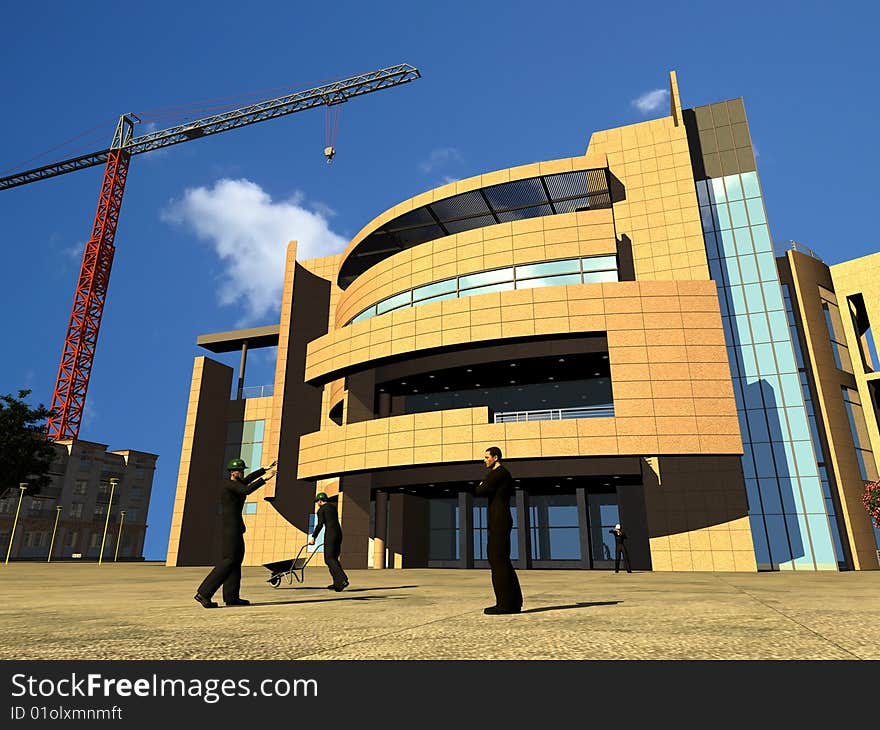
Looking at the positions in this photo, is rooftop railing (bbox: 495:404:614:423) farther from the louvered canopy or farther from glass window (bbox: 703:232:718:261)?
the louvered canopy

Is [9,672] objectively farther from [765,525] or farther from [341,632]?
[765,525]

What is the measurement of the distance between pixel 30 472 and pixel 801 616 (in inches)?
1992

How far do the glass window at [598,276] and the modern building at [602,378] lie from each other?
7cm

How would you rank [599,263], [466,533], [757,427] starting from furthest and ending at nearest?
[466,533]
[757,427]
[599,263]

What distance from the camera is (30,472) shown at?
43094 millimetres

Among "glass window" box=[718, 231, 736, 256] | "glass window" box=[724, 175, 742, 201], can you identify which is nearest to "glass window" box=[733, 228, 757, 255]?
"glass window" box=[718, 231, 736, 256]

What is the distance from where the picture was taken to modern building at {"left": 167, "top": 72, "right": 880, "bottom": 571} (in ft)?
79.8

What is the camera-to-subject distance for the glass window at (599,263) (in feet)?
87.5

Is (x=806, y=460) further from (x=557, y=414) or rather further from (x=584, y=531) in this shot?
(x=557, y=414)

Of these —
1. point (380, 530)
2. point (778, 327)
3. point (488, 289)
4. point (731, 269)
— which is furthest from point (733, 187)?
point (380, 530)

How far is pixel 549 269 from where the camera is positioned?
27266 mm

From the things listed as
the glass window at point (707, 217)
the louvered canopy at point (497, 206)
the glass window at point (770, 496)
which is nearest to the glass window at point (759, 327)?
the glass window at point (707, 217)

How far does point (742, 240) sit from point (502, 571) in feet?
96.8

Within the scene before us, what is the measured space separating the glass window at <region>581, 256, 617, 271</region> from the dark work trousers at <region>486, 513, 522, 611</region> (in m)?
21.5
